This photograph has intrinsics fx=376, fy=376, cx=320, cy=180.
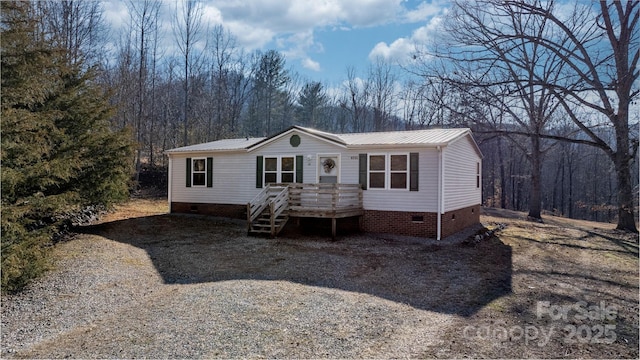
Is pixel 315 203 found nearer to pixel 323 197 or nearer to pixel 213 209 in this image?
pixel 323 197

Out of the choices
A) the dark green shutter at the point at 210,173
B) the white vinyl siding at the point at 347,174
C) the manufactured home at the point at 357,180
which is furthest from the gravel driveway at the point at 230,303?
the dark green shutter at the point at 210,173

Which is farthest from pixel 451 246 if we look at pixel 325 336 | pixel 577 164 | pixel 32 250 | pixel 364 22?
pixel 577 164

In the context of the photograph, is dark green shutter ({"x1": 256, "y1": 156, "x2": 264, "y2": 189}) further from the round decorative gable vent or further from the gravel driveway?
the gravel driveway

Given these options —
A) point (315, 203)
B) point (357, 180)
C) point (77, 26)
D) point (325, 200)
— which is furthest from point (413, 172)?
point (77, 26)

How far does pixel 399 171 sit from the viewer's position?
12078 millimetres

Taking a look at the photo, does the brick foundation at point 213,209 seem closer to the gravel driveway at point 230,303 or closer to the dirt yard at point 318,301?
the dirt yard at point 318,301

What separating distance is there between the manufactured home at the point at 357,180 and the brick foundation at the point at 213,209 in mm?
52

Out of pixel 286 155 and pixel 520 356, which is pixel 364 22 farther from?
pixel 520 356

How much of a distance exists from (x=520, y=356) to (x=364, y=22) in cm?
1630

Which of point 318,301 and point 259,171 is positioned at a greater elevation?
point 259,171

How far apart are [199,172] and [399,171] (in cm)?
855

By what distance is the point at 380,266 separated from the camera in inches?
338

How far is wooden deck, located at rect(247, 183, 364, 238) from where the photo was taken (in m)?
11.4

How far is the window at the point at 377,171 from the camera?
1227 cm
